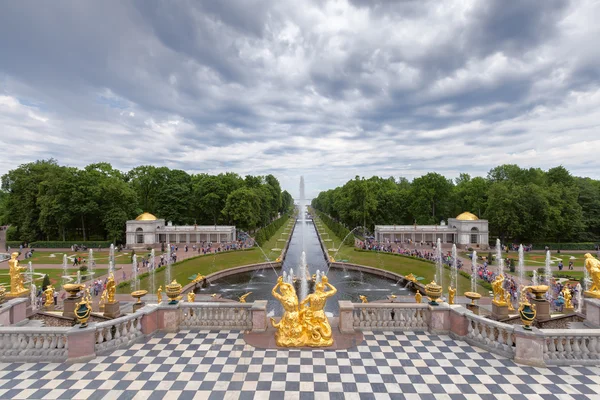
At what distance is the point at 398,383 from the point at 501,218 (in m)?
57.8

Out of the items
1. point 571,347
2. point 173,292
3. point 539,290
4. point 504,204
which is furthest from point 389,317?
point 504,204

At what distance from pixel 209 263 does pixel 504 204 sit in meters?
52.8

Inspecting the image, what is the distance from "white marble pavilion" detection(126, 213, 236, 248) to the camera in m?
60.1

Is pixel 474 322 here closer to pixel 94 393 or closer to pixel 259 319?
pixel 259 319

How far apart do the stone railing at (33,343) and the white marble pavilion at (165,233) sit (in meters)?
53.2

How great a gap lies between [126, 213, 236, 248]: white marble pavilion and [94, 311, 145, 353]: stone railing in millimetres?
53076

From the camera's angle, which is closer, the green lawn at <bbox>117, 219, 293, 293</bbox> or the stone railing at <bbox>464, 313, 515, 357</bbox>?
the stone railing at <bbox>464, 313, 515, 357</bbox>

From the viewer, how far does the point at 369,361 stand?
1038 centimetres

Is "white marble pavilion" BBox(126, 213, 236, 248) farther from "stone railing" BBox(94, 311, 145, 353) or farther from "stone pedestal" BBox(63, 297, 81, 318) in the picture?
"stone railing" BBox(94, 311, 145, 353)

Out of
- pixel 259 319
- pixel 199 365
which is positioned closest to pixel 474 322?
pixel 259 319

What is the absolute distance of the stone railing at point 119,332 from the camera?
10.9 metres

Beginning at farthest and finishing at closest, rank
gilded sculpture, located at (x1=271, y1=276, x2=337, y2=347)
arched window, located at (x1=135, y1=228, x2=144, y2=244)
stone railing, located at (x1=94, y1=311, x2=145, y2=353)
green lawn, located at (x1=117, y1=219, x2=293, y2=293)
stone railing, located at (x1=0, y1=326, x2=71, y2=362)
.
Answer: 1. arched window, located at (x1=135, y1=228, x2=144, y2=244)
2. green lawn, located at (x1=117, y1=219, x2=293, y2=293)
3. gilded sculpture, located at (x1=271, y1=276, x2=337, y2=347)
4. stone railing, located at (x1=94, y1=311, x2=145, y2=353)
5. stone railing, located at (x1=0, y1=326, x2=71, y2=362)

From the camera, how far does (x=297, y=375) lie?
374 inches

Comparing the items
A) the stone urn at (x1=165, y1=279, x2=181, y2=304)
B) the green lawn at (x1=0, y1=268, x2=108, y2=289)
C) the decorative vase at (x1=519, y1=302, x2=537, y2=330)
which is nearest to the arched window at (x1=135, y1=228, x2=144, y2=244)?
the green lawn at (x1=0, y1=268, x2=108, y2=289)
